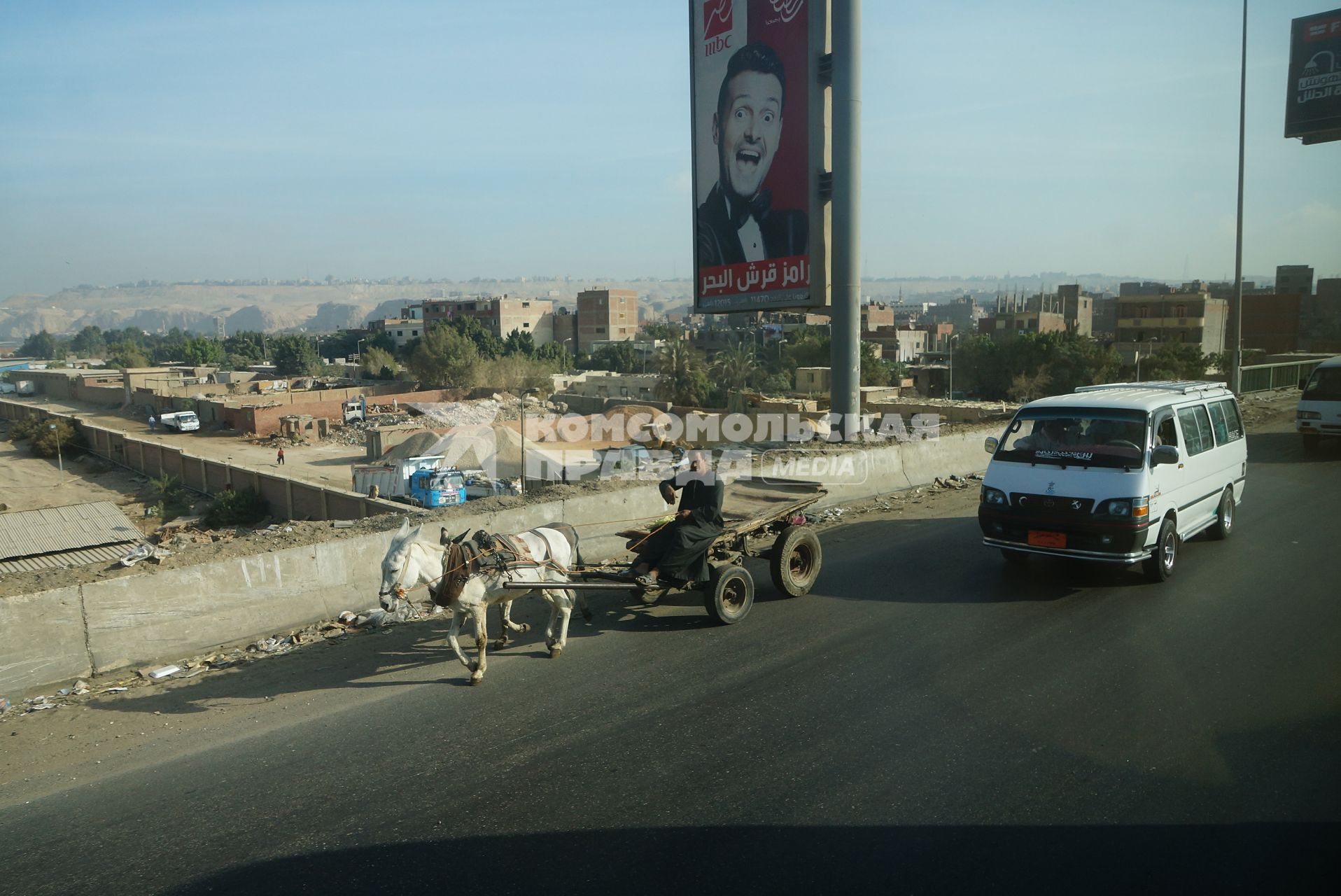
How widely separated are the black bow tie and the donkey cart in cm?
1179

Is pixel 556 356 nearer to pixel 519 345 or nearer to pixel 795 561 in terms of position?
pixel 519 345

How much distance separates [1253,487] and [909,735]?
12200mm

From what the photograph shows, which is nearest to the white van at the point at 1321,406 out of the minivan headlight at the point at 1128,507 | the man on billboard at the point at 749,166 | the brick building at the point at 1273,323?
the man on billboard at the point at 749,166

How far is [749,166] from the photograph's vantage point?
66.3ft

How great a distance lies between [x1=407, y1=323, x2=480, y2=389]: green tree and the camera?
3009 inches

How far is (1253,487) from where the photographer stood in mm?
14422

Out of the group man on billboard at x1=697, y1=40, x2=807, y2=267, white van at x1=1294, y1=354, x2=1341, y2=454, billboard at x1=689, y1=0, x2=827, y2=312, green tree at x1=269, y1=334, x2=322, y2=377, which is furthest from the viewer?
green tree at x1=269, y1=334, x2=322, y2=377

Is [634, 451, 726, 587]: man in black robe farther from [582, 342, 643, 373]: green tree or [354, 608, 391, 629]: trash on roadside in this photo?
[582, 342, 643, 373]: green tree

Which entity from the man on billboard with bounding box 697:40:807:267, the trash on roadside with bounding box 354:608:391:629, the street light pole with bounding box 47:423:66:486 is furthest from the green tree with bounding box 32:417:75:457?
the trash on roadside with bounding box 354:608:391:629

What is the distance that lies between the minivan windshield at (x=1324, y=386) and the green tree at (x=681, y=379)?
42642mm

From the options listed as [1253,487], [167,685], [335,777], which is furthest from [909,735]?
[1253,487]

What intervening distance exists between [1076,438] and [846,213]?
33.0 feet

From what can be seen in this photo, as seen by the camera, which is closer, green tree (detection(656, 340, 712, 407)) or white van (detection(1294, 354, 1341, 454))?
white van (detection(1294, 354, 1341, 454))

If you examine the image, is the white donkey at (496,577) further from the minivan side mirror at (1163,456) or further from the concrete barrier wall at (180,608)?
the minivan side mirror at (1163,456)
